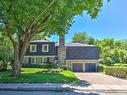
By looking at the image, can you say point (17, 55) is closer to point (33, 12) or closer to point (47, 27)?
point (47, 27)

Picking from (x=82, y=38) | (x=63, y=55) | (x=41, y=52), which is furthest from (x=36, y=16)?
(x=82, y=38)

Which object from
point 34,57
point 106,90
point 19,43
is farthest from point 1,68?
point 106,90

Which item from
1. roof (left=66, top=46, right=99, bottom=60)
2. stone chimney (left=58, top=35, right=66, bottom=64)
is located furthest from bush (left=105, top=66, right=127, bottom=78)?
stone chimney (left=58, top=35, right=66, bottom=64)

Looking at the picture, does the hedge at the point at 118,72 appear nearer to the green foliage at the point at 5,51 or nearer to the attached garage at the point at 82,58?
the attached garage at the point at 82,58

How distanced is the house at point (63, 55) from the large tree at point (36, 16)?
94.8 ft

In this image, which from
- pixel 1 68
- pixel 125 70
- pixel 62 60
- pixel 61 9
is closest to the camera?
pixel 61 9

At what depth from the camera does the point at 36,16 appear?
97.5ft

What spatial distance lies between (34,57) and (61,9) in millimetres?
35862

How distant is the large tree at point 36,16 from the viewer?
2717cm

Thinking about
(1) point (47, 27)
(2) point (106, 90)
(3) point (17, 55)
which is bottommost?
(2) point (106, 90)

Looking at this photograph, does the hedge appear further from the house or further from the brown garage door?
the house

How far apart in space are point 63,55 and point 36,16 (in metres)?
33.2

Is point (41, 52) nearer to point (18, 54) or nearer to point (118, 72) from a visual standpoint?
point (118, 72)

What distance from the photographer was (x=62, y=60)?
6241cm
